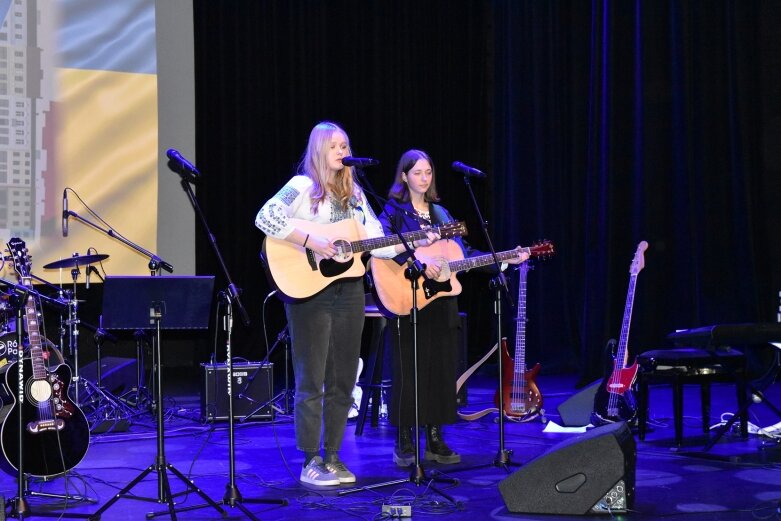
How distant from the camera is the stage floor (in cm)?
396

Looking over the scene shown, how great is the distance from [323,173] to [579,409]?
2.73 meters

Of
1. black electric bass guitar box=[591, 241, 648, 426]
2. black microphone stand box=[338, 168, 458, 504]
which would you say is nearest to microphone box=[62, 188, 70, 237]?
black microphone stand box=[338, 168, 458, 504]

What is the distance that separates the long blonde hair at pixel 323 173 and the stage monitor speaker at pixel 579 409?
2517 mm

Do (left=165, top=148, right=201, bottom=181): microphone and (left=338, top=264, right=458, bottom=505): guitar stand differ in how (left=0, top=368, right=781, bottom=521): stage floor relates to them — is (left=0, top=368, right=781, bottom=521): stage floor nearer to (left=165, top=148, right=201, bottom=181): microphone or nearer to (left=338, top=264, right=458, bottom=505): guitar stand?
(left=338, top=264, right=458, bottom=505): guitar stand

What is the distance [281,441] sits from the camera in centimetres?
571

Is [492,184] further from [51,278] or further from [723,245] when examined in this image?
[51,278]

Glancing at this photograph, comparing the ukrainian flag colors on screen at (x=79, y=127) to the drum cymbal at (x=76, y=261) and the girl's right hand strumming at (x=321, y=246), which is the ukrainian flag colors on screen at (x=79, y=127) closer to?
the drum cymbal at (x=76, y=261)

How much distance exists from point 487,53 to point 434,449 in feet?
18.8

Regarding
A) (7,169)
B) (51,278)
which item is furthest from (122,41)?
(51,278)

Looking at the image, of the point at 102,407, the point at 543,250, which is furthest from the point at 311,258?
the point at 102,407

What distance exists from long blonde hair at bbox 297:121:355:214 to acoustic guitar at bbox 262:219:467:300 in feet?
0.39

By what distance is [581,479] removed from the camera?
381 cm

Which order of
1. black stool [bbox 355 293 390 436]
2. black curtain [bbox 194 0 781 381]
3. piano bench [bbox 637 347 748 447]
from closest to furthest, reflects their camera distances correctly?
piano bench [bbox 637 347 748 447]
black stool [bbox 355 293 390 436]
black curtain [bbox 194 0 781 381]

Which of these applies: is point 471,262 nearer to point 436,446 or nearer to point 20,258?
point 436,446
